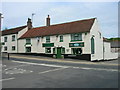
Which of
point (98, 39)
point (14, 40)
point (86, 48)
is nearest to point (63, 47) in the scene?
point (86, 48)

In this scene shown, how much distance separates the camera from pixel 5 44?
4278 centimetres

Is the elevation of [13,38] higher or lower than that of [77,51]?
higher

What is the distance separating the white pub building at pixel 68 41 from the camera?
93.3 feet

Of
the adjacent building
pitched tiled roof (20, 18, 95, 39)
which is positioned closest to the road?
pitched tiled roof (20, 18, 95, 39)

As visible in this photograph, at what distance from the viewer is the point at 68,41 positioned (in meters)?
30.4

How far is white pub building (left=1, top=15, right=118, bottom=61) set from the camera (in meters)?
28.4

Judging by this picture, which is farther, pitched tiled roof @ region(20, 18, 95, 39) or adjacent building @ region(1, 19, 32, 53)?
adjacent building @ region(1, 19, 32, 53)

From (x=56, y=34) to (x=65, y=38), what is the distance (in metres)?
2.38

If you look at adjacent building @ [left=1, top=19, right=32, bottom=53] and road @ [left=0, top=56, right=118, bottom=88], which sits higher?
adjacent building @ [left=1, top=19, right=32, bottom=53]

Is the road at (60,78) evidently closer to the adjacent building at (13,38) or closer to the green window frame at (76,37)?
the green window frame at (76,37)

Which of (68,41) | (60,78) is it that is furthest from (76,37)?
(60,78)

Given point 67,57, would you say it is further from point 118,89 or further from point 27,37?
point 118,89

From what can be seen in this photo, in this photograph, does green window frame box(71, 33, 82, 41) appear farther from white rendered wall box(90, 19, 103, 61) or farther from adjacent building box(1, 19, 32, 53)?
adjacent building box(1, 19, 32, 53)

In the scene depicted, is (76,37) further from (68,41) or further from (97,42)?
(97,42)
